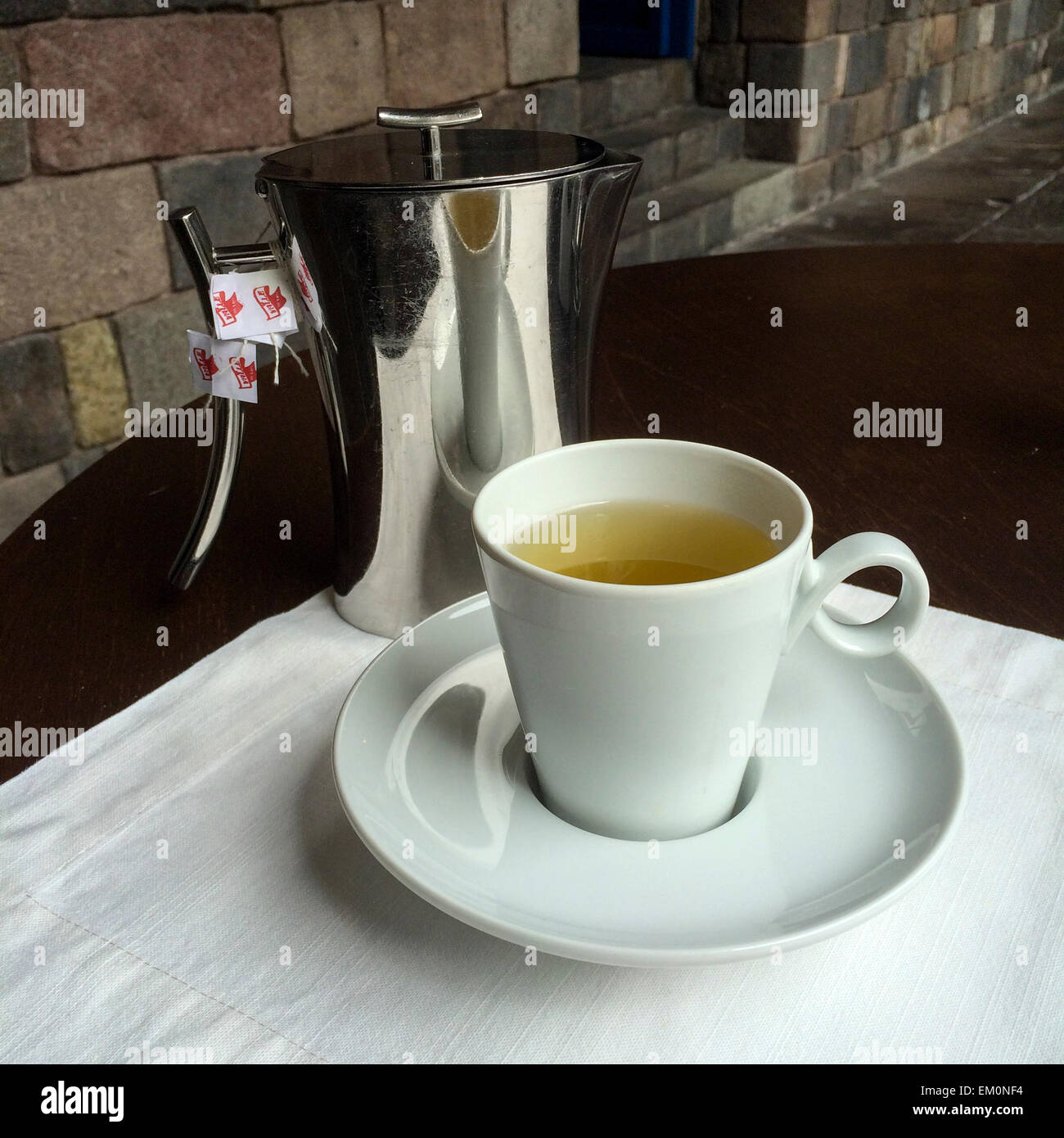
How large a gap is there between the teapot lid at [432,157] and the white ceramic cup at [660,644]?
12cm

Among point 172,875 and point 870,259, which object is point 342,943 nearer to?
point 172,875

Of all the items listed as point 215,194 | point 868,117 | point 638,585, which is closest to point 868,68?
point 868,117

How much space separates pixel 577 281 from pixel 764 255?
0.49 meters

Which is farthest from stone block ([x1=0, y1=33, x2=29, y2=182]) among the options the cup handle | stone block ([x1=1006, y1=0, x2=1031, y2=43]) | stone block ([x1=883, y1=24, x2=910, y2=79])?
stone block ([x1=1006, y1=0, x2=1031, y2=43])

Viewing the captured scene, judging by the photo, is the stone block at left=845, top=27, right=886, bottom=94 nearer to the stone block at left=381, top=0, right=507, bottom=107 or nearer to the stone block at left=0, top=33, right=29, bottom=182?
the stone block at left=381, top=0, right=507, bottom=107

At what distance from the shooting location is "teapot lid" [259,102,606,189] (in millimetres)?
377

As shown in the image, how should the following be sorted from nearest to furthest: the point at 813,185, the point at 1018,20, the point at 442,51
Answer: the point at 442,51 < the point at 813,185 < the point at 1018,20

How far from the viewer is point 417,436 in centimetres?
42

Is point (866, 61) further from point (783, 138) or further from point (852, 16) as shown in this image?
point (783, 138)

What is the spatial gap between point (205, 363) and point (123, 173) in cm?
101

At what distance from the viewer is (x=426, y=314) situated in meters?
0.40
